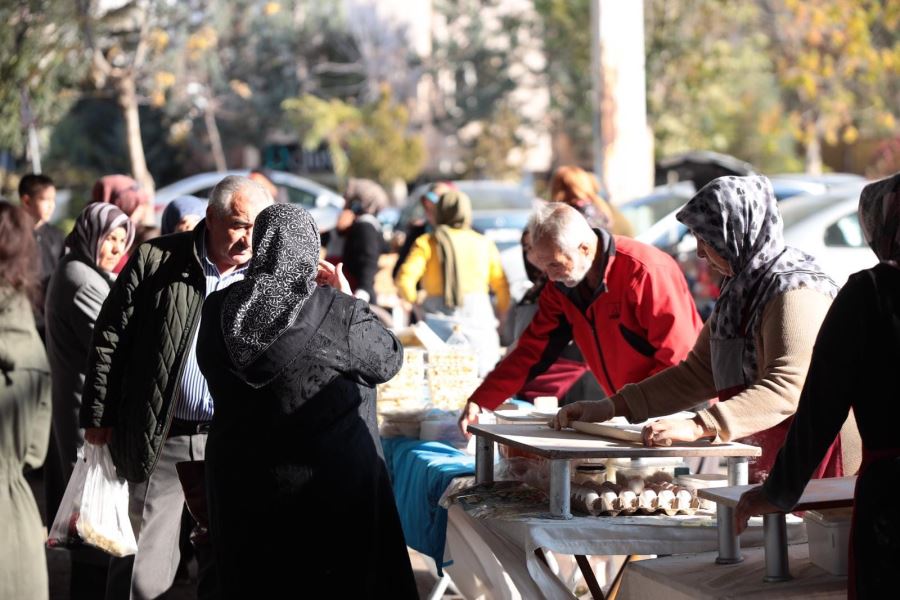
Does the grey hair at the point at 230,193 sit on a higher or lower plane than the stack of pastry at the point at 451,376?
higher

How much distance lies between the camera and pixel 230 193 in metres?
4.43

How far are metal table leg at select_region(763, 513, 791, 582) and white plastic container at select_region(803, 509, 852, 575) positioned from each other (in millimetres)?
93

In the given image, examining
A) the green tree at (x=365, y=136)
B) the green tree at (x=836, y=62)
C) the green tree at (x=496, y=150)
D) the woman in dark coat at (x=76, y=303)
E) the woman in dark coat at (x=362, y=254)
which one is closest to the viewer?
the woman in dark coat at (x=76, y=303)

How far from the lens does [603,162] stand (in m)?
17.3

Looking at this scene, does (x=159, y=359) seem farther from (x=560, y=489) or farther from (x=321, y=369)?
(x=560, y=489)

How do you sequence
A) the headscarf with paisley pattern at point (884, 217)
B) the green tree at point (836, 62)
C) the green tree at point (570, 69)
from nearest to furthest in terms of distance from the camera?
the headscarf with paisley pattern at point (884, 217) < the green tree at point (836, 62) < the green tree at point (570, 69)

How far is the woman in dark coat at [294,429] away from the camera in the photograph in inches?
139

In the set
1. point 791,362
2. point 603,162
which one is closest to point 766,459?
point 791,362

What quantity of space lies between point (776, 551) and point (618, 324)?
1.67 meters

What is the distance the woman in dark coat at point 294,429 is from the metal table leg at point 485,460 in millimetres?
547

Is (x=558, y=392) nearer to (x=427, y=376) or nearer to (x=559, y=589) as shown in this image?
(x=427, y=376)

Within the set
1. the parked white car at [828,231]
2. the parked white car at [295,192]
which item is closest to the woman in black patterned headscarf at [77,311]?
the parked white car at [828,231]

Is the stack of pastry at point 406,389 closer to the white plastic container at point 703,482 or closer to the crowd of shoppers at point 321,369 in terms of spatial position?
the crowd of shoppers at point 321,369

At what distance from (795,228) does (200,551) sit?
783 cm
